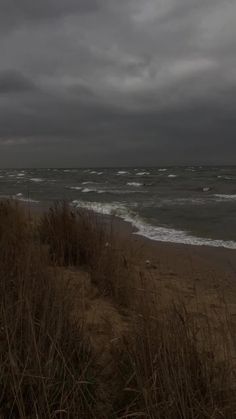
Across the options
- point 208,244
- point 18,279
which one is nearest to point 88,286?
point 18,279

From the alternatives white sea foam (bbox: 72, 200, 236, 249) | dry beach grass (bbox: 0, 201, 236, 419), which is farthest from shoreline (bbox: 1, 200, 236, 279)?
dry beach grass (bbox: 0, 201, 236, 419)

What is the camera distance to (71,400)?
103 inches

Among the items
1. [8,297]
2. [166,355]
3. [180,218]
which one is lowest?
[180,218]

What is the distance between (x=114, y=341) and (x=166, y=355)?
0.67 m

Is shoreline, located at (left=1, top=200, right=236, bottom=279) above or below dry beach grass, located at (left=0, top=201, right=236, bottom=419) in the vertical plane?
below

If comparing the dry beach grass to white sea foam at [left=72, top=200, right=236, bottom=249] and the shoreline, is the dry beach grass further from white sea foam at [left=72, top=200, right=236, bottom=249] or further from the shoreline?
white sea foam at [left=72, top=200, right=236, bottom=249]

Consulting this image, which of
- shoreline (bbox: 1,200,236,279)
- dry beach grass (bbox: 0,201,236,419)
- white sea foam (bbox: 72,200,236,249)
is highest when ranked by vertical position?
dry beach grass (bbox: 0,201,236,419)

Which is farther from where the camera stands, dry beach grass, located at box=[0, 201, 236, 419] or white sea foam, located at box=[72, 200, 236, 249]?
white sea foam, located at box=[72, 200, 236, 249]

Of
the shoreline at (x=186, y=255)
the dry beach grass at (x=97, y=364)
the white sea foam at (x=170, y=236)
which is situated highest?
the dry beach grass at (x=97, y=364)

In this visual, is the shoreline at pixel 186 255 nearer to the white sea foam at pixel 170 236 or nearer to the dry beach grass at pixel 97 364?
the white sea foam at pixel 170 236

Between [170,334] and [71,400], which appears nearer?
[71,400]

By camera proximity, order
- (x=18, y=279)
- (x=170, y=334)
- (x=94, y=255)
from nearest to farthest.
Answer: (x=170, y=334) → (x=18, y=279) → (x=94, y=255)

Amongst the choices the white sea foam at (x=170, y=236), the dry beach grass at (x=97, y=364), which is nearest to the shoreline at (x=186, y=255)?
the white sea foam at (x=170, y=236)

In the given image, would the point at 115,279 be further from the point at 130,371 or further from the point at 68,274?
the point at 130,371
